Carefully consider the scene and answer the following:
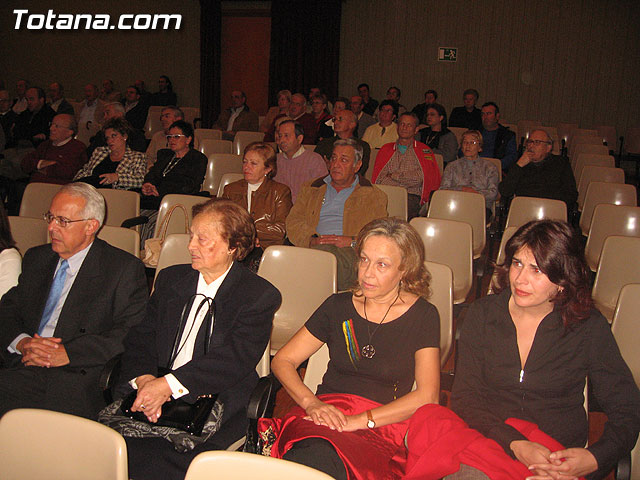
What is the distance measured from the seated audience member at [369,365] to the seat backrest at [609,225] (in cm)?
249

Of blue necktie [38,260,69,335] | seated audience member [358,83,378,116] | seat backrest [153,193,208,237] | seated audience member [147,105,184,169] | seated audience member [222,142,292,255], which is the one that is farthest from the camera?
seated audience member [358,83,378,116]

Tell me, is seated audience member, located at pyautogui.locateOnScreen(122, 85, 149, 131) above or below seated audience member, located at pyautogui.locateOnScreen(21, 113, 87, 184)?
above

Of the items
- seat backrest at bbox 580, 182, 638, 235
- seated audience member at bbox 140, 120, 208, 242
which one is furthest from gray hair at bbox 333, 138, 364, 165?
seat backrest at bbox 580, 182, 638, 235

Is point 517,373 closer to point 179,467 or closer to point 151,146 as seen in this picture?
point 179,467

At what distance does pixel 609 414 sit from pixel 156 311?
1.77 metres

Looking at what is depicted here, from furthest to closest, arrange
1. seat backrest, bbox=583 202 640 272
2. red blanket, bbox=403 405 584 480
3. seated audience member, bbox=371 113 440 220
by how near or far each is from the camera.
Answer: seated audience member, bbox=371 113 440 220
seat backrest, bbox=583 202 640 272
red blanket, bbox=403 405 584 480

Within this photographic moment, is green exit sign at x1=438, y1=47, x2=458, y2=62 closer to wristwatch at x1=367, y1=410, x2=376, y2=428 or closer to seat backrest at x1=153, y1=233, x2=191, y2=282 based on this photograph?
seat backrest at x1=153, y1=233, x2=191, y2=282

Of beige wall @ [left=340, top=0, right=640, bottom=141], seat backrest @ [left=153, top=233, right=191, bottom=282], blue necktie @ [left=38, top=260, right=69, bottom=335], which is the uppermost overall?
beige wall @ [left=340, top=0, right=640, bottom=141]

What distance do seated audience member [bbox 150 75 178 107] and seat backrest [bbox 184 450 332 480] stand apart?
1123 cm

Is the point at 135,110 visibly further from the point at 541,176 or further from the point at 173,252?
the point at 173,252

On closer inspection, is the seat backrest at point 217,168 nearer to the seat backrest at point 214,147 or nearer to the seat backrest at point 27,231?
the seat backrest at point 214,147

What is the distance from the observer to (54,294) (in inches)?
97.7

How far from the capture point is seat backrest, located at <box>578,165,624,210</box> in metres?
5.77

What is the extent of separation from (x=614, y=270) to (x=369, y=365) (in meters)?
2.07
